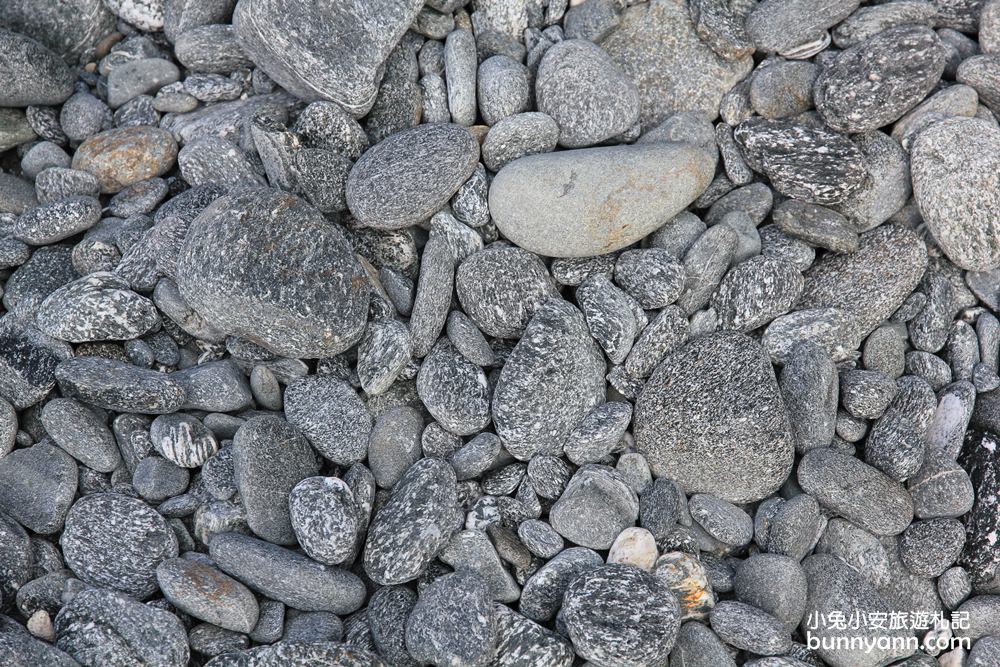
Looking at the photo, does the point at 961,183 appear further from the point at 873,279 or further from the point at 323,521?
the point at 323,521

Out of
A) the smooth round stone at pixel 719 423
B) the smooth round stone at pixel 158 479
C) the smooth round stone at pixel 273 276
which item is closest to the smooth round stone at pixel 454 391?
the smooth round stone at pixel 273 276

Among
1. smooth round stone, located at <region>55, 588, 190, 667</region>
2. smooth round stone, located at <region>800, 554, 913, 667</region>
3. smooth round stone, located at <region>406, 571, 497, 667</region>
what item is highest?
smooth round stone, located at <region>55, 588, 190, 667</region>

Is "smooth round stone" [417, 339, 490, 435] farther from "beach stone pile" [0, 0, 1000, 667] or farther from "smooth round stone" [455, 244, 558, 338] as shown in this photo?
"smooth round stone" [455, 244, 558, 338]

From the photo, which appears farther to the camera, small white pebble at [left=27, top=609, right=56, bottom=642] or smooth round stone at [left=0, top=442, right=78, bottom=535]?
smooth round stone at [left=0, top=442, right=78, bottom=535]

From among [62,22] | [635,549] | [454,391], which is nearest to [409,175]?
[454,391]

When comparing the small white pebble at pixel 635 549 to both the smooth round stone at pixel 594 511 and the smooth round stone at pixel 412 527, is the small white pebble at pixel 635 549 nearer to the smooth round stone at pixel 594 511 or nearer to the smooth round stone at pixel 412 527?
the smooth round stone at pixel 594 511

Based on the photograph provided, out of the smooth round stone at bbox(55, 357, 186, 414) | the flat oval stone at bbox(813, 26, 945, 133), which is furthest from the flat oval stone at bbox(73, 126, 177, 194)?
the flat oval stone at bbox(813, 26, 945, 133)
